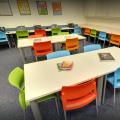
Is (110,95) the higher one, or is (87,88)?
(87,88)

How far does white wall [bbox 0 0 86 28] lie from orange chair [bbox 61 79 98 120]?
17.4 feet

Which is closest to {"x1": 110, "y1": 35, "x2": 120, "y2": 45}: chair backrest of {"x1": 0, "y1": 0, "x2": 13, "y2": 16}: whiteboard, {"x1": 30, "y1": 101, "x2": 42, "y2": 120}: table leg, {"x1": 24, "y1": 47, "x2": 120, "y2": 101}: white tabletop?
{"x1": 24, "y1": 47, "x2": 120, "y2": 101}: white tabletop

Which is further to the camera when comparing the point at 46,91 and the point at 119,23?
the point at 119,23

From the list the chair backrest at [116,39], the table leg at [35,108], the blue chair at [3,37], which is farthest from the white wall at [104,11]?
the table leg at [35,108]

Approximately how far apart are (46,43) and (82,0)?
4.66 meters

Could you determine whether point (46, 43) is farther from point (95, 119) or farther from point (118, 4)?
point (118, 4)

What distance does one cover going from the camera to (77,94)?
1.16 meters

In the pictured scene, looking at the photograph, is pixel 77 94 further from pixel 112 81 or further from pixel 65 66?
pixel 112 81

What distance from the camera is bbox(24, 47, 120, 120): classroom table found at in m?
1.15

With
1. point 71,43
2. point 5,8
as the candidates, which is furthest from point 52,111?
point 5,8

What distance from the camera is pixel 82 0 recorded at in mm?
6074

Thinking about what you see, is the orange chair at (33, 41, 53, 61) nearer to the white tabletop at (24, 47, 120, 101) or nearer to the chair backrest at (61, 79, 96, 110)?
the white tabletop at (24, 47, 120, 101)

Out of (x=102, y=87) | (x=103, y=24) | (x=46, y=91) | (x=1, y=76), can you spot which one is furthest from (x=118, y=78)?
(x=103, y=24)

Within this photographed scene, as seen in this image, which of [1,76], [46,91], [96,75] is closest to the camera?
[46,91]
